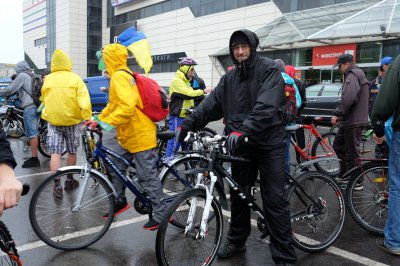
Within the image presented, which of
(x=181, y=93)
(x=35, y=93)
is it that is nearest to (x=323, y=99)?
(x=181, y=93)

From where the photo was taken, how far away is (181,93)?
21.0ft

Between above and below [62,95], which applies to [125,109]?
below

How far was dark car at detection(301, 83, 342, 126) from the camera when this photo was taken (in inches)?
540

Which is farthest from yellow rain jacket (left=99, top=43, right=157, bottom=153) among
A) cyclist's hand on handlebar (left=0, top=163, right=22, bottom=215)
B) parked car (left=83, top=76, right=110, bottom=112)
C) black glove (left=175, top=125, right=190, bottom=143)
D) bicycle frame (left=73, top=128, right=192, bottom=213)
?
parked car (left=83, top=76, right=110, bottom=112)

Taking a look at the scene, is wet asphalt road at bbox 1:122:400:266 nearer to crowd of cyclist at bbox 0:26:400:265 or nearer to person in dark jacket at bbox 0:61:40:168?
crowd of cyclist at bbox 0:26:400:265

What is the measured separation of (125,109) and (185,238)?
4.55 feet

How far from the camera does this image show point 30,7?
7281 cm

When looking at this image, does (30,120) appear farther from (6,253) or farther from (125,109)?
(6,253)

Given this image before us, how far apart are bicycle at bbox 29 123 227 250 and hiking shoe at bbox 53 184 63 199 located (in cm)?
5

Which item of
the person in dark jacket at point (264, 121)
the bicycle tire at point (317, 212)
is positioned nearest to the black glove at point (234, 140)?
the person in dark jacket at point (264, 121)

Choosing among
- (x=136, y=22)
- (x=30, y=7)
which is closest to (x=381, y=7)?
(x=136, y=22)

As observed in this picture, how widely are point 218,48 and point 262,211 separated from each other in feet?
117

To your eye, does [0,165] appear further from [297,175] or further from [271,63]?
[297,175]

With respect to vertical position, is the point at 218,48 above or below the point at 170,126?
above
